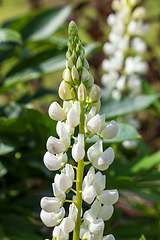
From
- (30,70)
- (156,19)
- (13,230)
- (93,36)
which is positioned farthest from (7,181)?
(156,19)

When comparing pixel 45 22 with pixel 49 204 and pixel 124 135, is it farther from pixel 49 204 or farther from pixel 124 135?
pixel 49 204

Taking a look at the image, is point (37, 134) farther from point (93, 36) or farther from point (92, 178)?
point (93, 36)

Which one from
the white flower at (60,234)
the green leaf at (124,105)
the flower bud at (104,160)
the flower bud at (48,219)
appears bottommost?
the white flower at (60,234)

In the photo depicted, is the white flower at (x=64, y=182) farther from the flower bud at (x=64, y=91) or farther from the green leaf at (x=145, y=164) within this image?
the green leaf at (x=145, y=164)

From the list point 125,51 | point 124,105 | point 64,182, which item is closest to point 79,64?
point 64,182

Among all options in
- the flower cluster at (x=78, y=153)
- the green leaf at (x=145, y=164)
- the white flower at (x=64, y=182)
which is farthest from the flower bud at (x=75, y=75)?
the green leaf at (x=145, y=164)

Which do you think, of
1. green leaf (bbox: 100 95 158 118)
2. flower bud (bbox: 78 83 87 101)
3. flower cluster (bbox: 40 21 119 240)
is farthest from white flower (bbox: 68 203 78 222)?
green leaf (bbox: 100 95 158 118)
